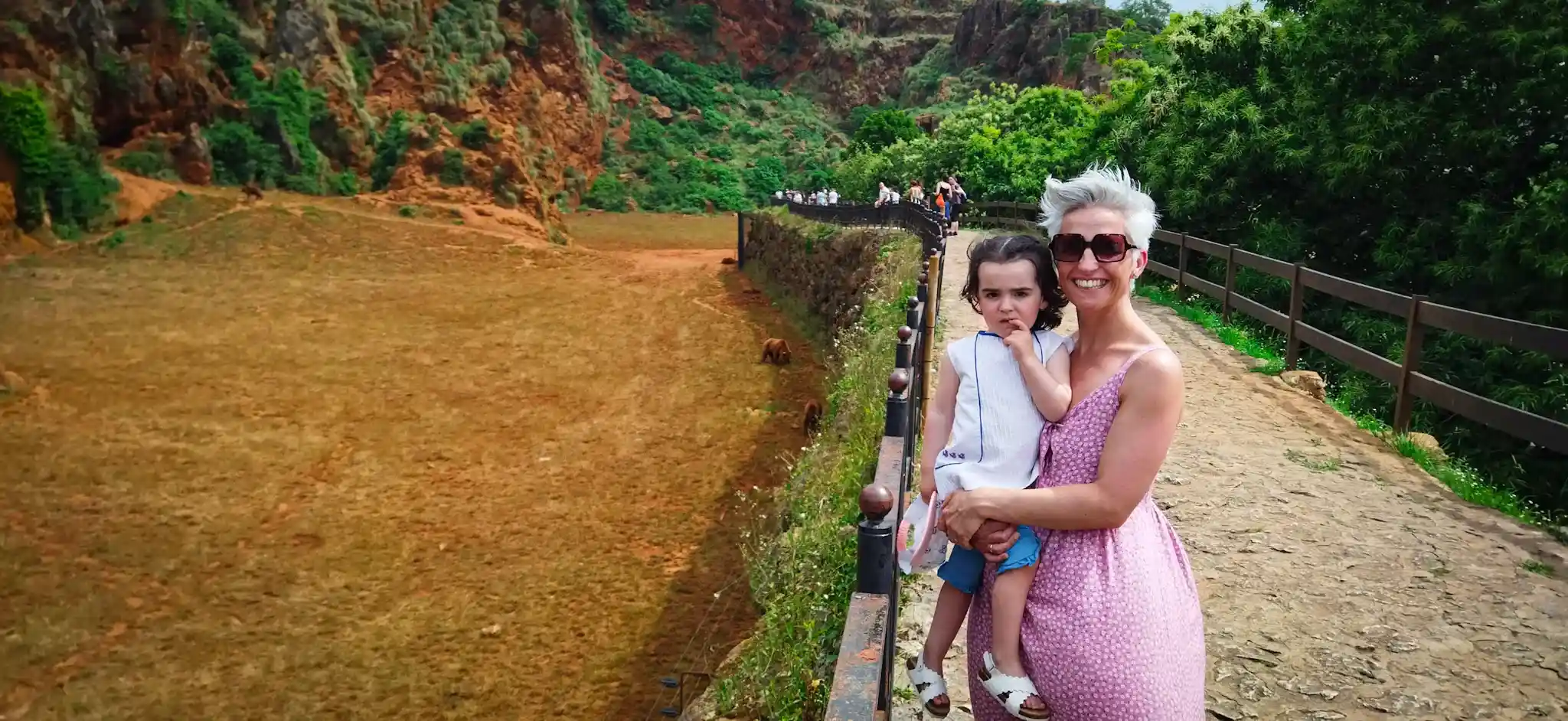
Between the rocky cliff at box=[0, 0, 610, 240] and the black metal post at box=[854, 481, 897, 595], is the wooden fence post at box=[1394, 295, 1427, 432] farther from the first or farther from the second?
the rocky cliff at box=[0, 0, 610, 240]

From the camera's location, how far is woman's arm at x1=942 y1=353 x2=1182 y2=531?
1846 millimetres

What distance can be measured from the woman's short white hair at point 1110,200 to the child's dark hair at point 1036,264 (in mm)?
144

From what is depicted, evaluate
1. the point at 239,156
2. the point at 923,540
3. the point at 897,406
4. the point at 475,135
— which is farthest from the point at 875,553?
the point at 475,135

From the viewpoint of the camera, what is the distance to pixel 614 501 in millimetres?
13078

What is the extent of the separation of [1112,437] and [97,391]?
1885 centimetres

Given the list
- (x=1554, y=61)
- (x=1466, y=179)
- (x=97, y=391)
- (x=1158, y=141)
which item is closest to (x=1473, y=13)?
(x=1554, y=61)

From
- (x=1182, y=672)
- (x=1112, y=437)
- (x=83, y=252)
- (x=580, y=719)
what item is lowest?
(x=580, y=719)

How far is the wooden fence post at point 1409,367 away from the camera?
24.8ft

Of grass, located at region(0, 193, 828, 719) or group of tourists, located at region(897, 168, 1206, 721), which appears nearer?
group of tourists, located at region(897, 168, 1206, 721)

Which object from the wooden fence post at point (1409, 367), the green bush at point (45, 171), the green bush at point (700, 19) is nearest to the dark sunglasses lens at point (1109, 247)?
the wooden fence post at point (1409, 367)

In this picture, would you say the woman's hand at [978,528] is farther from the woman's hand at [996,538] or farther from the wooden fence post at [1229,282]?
the wooden fence post at [1229,282]

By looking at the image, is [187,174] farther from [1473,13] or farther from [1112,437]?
[1112,437]

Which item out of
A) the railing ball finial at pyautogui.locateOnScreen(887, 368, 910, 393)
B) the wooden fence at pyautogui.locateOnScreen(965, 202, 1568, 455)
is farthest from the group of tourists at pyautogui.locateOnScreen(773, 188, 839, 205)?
the railing ball finial at pyautogui.locateOnScreen(887, 368, 910, 393)

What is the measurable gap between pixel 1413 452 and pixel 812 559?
4.47 m
